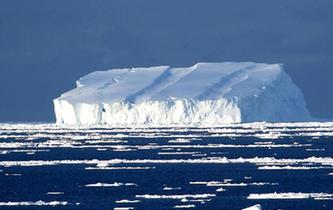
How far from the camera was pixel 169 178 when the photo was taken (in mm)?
45844

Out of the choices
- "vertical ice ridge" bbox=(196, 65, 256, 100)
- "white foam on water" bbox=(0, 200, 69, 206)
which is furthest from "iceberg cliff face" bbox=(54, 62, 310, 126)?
"white foam on water" bbox=(0, 200, 69, 206)

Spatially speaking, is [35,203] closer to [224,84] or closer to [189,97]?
[189,97]

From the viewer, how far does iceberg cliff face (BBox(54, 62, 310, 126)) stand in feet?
349

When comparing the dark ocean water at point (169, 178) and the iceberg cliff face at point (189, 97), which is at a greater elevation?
the iceberg cliff face at point (189, 97)

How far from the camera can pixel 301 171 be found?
47.9m

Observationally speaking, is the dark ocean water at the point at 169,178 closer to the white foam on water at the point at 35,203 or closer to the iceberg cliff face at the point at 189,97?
the white foam on water at the point at 35,203

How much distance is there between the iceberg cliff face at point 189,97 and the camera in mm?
106500

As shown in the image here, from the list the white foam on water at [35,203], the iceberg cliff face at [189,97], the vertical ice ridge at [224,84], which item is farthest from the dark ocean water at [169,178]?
the vertical ice ridge at [224,84]

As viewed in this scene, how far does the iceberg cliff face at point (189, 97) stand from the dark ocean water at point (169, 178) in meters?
35.5

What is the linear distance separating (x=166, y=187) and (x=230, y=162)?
1314 cm

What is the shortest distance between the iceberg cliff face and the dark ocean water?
35493 mm

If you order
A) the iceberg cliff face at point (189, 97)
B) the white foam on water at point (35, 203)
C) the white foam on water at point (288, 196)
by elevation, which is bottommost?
the white foam on water at point (288, 196)

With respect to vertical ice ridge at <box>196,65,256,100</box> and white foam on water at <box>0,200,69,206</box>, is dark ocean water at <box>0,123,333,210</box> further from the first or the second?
vertical ice ridge at <box>196,65,256,100</box>

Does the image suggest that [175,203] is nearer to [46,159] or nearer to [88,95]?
[46,159]
